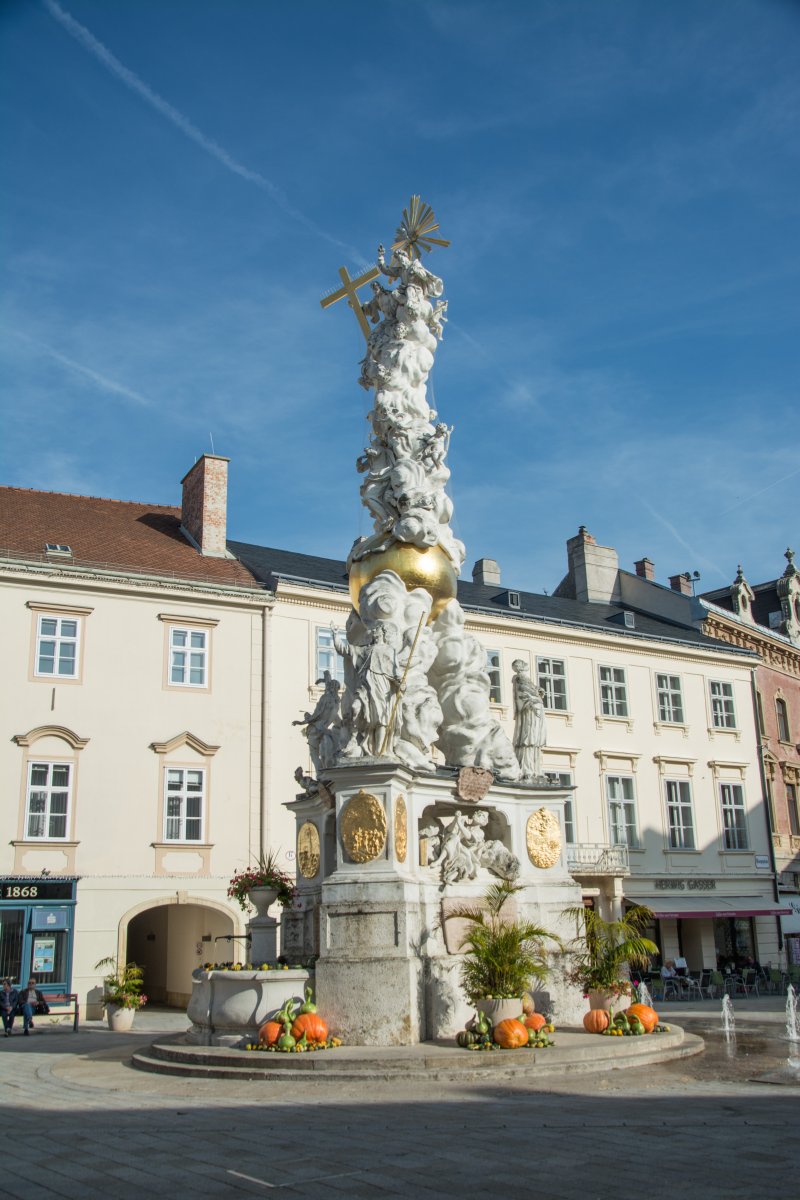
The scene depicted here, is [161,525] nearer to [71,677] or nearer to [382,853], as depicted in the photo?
[71,677]

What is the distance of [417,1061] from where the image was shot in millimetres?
10523

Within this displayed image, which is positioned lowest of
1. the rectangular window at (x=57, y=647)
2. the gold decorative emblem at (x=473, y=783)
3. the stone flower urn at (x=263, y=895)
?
the stone flower urn at (x=263, y=895)

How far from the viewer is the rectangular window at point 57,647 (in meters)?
25.6

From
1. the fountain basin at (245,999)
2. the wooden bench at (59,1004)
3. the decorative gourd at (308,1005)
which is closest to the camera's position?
the decorative gourd at (308,1005)

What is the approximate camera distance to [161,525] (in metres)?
31.4

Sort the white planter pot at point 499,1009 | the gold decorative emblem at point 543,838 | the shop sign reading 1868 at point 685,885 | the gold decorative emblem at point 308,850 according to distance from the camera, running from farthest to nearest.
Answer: the shop sign reading 1868 at point 685,885
the gold decorative emblem at point 543,838
the gold decorative emblem at point 308,850
the white planter pot at point 499,1009

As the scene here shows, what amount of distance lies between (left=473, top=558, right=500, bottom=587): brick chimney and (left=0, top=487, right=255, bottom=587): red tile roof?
12.2 meters

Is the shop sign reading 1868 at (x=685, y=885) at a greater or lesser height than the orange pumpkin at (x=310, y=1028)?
greater

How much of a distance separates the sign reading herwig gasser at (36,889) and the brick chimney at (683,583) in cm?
2651

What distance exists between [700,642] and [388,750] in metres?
25.4

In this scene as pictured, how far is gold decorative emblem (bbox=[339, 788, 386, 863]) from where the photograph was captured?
12.9 m

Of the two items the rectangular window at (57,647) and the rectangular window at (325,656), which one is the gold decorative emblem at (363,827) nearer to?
the rectangular window at (57,647)

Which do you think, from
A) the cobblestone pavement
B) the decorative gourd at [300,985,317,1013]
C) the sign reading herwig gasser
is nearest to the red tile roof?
the sign reading herwig gasser

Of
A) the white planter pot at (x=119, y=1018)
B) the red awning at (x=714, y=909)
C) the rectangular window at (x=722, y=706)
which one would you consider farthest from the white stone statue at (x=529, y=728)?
the rectangular window at (x=722, y=706)
